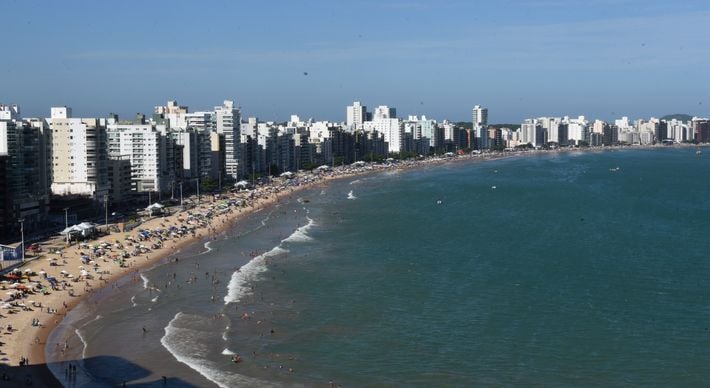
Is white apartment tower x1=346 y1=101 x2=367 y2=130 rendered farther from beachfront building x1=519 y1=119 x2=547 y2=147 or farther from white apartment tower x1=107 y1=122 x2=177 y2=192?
white apartment tower x1=107 y1=122 x2=177 y2=192

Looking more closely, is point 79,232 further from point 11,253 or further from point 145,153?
point 145,153

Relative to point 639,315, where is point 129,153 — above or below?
above

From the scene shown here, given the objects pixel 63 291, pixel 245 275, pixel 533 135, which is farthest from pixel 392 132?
pixel 63 291

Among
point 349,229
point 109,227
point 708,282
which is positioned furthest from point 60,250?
point 708,282

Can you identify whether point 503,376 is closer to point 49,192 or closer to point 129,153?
point 49,192

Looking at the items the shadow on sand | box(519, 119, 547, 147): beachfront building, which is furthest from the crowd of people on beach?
box(519, 119, 547, 147): beachfront building

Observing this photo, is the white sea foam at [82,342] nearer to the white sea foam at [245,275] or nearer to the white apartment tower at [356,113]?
the white sea foam at [245,275]

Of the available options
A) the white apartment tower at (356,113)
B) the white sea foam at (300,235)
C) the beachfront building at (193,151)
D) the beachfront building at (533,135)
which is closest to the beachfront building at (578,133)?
the beachfront building at (533,135)
